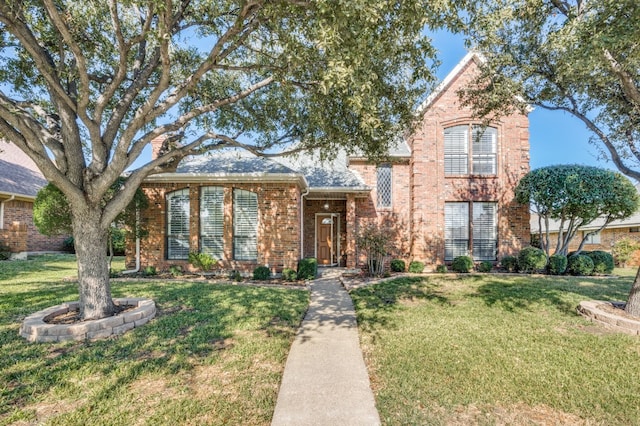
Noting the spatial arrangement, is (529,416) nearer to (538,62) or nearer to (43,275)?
(538,62)

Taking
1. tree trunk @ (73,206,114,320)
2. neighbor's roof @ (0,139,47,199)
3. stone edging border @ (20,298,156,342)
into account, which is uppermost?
neighbor's roof @ (0,139,47,199)

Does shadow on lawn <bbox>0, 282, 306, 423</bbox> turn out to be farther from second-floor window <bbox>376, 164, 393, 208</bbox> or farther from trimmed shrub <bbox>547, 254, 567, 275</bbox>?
trimmed shrub <bbox>547, 254, 567, 275</bbox>

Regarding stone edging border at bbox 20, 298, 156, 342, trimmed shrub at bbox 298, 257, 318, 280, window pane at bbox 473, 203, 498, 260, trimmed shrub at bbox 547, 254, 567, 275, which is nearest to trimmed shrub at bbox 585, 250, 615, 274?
trimmed shrub at bbox 547, 254, 567, 275

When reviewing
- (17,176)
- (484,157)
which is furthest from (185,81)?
(17,176)

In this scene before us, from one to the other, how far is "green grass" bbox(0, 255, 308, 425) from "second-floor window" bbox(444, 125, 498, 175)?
379 inches

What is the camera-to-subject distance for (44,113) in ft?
17.5

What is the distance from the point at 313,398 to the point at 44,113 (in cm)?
631

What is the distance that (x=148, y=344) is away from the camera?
427 cm

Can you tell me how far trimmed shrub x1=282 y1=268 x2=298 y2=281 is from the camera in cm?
980

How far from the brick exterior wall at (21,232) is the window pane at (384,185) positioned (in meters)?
15.4

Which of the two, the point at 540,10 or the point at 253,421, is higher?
the point at 540,10

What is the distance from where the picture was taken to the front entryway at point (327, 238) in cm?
1418

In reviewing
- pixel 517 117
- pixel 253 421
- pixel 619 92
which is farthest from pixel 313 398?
pixel 517 117

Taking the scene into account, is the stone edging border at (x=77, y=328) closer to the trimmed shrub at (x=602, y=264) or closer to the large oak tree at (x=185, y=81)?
the large oak tree at (x=185, y=81)
